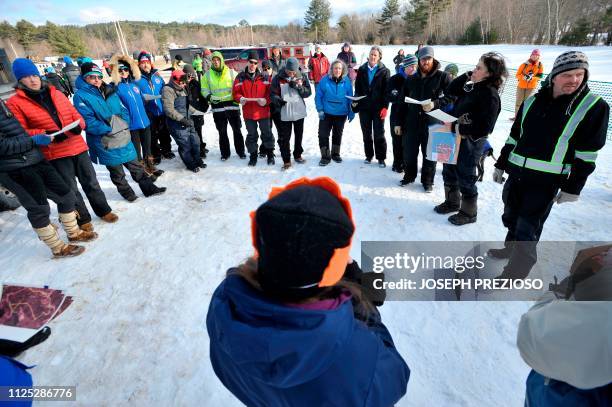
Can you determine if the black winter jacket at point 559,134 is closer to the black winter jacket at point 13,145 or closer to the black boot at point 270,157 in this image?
the black boot at point 270,157

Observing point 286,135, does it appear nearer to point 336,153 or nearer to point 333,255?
point 336,153

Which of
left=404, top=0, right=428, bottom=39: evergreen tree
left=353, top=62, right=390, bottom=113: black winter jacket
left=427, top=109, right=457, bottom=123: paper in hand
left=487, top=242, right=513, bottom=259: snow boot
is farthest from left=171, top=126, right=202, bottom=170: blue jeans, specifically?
left=404, top=0, right=428, bottom=39: evergreen tree

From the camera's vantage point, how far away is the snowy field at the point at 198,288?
2.16 metres

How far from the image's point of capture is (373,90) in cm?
507

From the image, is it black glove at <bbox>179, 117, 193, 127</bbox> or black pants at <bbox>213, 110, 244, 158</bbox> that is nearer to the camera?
black glove at <bbox>179, 117, 193, 127</bbox>

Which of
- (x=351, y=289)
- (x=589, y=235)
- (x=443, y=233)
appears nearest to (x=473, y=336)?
(x=443, y=233)

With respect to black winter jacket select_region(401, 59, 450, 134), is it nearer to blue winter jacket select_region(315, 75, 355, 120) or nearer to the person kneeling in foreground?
blue winter jacket select_region(315, 75, 355, 120)

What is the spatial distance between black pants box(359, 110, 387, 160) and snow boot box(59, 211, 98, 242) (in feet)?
14.3

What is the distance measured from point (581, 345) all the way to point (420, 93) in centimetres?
380

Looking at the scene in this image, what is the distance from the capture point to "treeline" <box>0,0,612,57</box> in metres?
31.0

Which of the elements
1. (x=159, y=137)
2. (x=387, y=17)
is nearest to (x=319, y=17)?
(x=387, y=17)

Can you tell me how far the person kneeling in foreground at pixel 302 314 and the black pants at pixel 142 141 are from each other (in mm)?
5078

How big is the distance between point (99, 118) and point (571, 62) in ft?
15.8

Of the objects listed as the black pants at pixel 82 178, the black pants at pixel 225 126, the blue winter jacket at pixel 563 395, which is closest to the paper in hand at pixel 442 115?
the blue winter jacket at pixel 563 395
